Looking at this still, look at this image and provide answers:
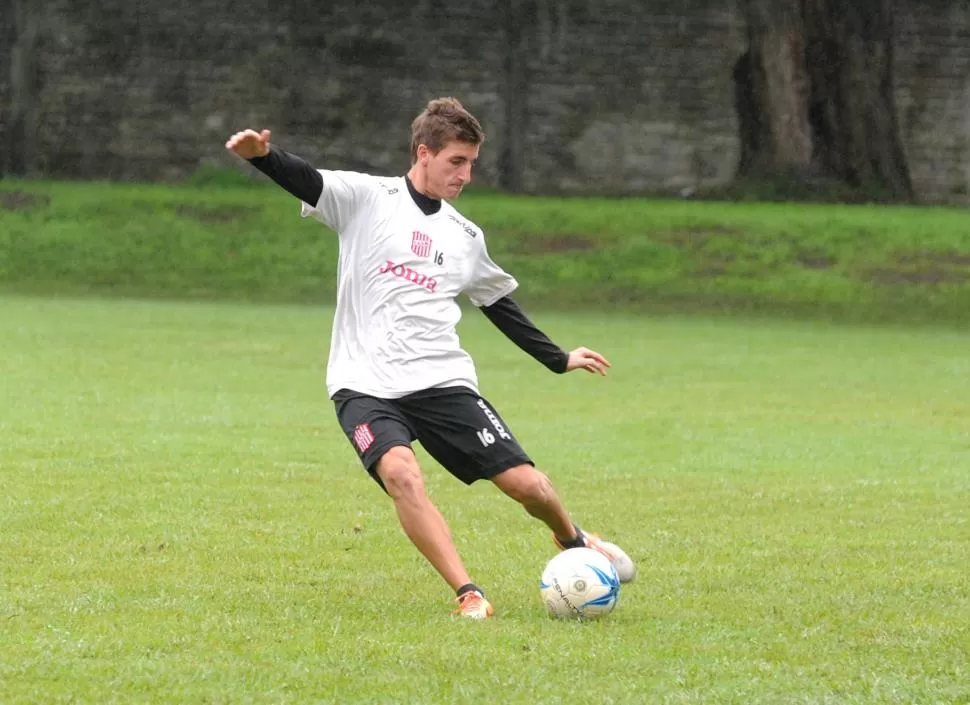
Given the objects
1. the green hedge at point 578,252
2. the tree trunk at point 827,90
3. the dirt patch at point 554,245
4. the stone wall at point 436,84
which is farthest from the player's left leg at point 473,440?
the stone wall at point 436,84

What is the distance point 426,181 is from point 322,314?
55.4 feet

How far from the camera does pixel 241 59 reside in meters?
34.4

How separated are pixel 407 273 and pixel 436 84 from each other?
91.9 ft

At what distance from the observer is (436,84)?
114 ft

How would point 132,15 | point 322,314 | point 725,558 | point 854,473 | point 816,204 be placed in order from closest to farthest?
point 725,558 → point 854,473 → point 322,314 → point 816,204 → point 132,15

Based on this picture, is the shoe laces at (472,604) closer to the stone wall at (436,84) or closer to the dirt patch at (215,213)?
the dirt patch at (215,213)

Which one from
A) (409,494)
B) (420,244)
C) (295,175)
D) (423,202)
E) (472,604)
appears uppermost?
(295,175)

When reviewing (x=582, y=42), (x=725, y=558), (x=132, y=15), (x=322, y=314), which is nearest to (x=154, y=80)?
(x=132, y=15)

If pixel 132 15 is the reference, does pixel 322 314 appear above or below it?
below

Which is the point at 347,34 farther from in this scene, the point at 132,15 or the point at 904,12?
the point at 904,12

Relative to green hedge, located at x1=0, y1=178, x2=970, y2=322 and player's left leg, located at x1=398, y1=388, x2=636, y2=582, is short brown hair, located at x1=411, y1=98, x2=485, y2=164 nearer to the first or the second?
player's left leg, located at x1=398, y1=388, x2=636, y2=582

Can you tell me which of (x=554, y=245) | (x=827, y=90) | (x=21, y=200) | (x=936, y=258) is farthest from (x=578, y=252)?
(x=21, y=200)

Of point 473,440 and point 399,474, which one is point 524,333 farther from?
point 399,474

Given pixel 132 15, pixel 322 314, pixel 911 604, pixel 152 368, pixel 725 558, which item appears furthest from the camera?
pixel 132 15
